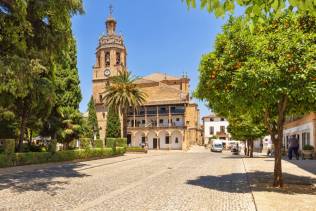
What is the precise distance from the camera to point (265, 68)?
1112cm

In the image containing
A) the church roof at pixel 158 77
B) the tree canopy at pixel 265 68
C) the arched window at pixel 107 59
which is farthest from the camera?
the church roof at pixel 158 77

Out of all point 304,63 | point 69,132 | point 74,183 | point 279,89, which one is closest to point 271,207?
point 279,89

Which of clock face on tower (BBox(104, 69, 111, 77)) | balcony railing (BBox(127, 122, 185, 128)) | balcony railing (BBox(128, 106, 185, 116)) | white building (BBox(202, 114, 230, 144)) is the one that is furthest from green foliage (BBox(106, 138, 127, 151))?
white building (BBox(202, 114, 230, 144))

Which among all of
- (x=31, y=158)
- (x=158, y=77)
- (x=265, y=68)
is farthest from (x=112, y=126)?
(x=265, y=68)

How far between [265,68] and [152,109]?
6886 centimetres

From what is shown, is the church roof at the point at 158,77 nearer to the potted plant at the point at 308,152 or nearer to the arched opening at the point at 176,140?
the arched opening at the point at 176,140

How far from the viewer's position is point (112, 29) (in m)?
79.8

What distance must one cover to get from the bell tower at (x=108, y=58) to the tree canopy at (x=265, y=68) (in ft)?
210

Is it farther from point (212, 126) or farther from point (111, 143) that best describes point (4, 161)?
point (212, 126)

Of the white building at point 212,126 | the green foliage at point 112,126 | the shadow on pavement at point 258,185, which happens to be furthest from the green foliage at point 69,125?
the white building at point 212,126

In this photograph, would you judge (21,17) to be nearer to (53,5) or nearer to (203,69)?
(53,5)

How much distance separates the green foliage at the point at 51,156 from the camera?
78.1 ft

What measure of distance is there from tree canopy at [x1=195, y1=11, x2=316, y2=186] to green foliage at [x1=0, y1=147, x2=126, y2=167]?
14602 mm

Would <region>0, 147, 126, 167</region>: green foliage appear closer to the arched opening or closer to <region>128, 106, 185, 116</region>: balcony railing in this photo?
the arched opening
